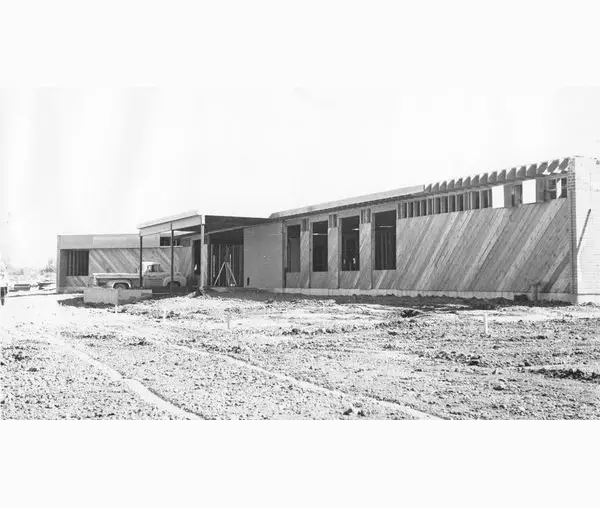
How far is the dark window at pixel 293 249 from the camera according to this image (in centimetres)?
2865

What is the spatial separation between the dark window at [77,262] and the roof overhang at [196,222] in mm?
8981

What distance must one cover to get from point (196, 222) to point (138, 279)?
5.88 meters

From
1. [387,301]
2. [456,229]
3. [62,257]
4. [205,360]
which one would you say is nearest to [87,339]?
[205,360]

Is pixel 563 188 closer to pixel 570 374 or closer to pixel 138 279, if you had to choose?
pixel 570 374

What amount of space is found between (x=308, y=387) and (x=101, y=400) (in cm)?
224

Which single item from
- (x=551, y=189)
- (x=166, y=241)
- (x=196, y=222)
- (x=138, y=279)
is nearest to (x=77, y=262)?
(x=166, y=241)

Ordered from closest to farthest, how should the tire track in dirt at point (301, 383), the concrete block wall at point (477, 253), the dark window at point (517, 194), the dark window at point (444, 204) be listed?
the tire track in dirt at point (301, 383) < the concrete block wall at point (477, 253) < the dark window at point (517, 194) < the dark window at point (444, 204)

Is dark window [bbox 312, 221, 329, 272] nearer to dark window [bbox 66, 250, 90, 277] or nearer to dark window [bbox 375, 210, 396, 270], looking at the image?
dark window [bbox 375, 210, 396, 270]

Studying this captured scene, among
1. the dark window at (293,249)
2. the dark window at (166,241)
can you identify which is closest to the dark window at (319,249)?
the dark window at (293,249)

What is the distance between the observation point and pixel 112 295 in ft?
81.3

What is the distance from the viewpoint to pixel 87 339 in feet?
43.8

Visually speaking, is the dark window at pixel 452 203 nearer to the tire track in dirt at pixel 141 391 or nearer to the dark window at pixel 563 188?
the dark window at pixel 563 188

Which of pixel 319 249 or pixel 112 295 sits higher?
pixel 319 249
